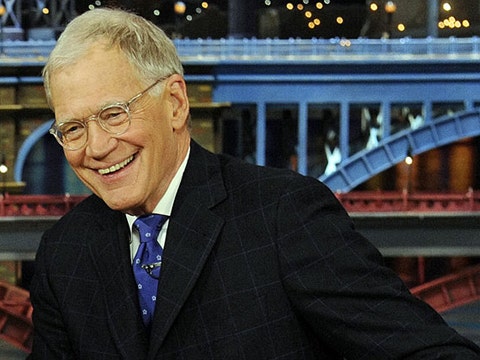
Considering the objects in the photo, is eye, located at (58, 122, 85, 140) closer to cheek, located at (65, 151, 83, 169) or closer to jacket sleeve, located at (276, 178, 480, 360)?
cheek, located at (65, 151, 83, 169)

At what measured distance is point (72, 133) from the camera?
104 centimetres

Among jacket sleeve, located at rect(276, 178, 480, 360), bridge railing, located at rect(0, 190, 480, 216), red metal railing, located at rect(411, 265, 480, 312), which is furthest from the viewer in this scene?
red metal railing, located at rect(411, 265, 480, 312)

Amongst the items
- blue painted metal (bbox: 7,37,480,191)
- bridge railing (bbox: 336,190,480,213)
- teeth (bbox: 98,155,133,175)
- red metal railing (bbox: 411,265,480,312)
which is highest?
teeth (bbox: 98,155,133,175)

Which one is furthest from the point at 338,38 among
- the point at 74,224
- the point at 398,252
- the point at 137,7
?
the point at 74,224

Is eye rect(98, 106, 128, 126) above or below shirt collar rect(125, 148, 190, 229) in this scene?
above

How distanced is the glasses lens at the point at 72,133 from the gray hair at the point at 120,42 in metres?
0.04

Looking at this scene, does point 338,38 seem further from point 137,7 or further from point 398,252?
point 398,252

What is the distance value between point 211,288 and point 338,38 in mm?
2850

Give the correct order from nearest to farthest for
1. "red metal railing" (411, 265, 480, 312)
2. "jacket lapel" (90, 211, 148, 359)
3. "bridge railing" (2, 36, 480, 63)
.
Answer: "jacket lapel" (90, 211, 148, 359) < "bridge railing" (2, 36, 480, 63) < "red metal railing" (411, 265, 480, 312)

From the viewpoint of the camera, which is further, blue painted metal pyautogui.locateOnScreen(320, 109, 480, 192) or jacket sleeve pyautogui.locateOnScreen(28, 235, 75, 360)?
blue painted metal pyautogui.locateOnScreen(320, 109, 480, 192)

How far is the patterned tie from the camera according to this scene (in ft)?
3.69

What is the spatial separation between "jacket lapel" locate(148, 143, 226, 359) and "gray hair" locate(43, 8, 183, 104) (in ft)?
0.47

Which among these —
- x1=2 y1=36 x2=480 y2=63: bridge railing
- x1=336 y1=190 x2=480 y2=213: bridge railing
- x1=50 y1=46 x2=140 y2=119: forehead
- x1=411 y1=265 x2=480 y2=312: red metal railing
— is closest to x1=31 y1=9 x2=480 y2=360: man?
x1=50 y1=46 x2=140 y2=119: forehead

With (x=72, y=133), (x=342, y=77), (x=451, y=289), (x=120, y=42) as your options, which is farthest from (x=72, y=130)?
(x=451, y=289)
